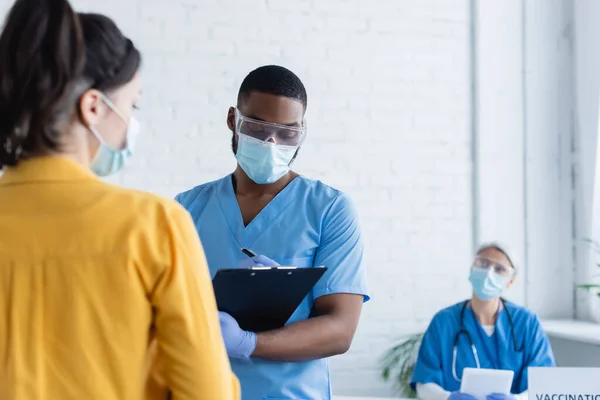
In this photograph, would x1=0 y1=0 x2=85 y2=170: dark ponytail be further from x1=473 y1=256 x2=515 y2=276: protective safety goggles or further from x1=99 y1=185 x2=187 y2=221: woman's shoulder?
x1=473 y1=256 x2=515 y2=276: protective safety goggles

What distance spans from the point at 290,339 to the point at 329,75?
6.93ft

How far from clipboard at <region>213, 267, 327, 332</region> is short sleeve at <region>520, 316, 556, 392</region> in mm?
1657

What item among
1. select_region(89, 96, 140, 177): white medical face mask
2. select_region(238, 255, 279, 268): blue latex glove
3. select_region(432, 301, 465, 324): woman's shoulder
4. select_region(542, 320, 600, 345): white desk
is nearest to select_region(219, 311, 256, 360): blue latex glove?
select_region(238, 255, 279, 268): blue latex glove

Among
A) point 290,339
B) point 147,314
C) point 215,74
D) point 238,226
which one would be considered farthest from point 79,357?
point 215,74

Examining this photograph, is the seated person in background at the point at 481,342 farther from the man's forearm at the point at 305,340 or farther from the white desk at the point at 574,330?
the man's forearm at the point at 305,340

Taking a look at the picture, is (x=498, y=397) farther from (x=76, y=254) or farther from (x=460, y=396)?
(x=76, y=254)

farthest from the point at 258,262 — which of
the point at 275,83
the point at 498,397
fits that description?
the point at 498,397

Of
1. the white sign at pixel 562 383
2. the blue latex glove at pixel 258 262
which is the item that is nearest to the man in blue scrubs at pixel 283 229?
the blue latex glove at pixel 258 262

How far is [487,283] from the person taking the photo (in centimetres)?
317

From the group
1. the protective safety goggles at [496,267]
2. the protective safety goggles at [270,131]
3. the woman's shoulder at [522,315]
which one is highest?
the protective safety goggles at [270,131]

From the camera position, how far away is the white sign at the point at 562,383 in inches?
81.4

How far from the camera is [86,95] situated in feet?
3.20

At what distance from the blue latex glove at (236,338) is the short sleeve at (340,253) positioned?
0.23 m

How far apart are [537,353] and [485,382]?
0.50m
